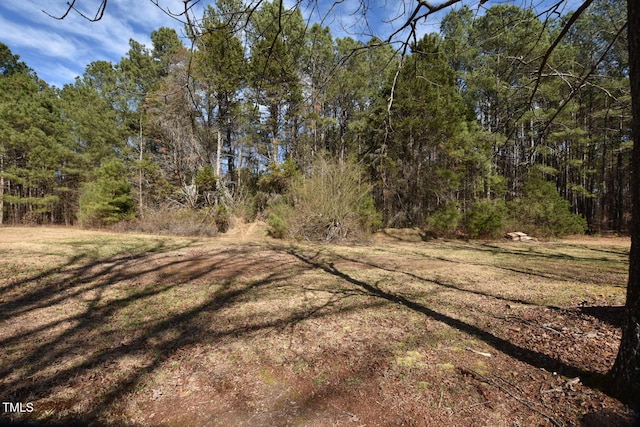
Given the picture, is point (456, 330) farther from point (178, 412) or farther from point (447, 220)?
point (447, 220)

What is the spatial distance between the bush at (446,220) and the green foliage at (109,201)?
16197mm

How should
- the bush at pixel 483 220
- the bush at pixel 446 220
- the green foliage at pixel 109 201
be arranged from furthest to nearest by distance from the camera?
the green foliage at pixel 109 201
the bush at pixel 446 220
the bush at pixel 483 220

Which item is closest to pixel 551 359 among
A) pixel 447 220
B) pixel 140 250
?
pixel 140 250

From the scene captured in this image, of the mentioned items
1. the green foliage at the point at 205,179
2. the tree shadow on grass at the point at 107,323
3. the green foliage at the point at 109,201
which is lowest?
the tree shadow on grass at the point at 107,323

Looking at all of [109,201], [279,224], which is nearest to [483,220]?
[279,224]

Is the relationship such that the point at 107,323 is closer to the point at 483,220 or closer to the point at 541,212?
the point at 483,220

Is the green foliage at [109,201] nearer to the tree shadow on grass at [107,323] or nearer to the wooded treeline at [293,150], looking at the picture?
the wooded treeline at [293,150]

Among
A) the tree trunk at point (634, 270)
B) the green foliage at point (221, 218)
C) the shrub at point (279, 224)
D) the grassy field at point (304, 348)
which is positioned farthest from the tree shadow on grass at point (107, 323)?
the green foliage at point (221, 218)

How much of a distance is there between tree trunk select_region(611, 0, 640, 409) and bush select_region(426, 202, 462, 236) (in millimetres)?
13581

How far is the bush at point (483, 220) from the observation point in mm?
14109

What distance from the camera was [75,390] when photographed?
2230mm

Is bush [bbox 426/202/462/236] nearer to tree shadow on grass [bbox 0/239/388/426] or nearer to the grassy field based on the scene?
the grassy field

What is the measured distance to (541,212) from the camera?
48.6 ft

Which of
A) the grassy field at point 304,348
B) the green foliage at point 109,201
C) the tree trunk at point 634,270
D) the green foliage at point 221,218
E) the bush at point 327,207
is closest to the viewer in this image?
the tree trunk at point 634,270
